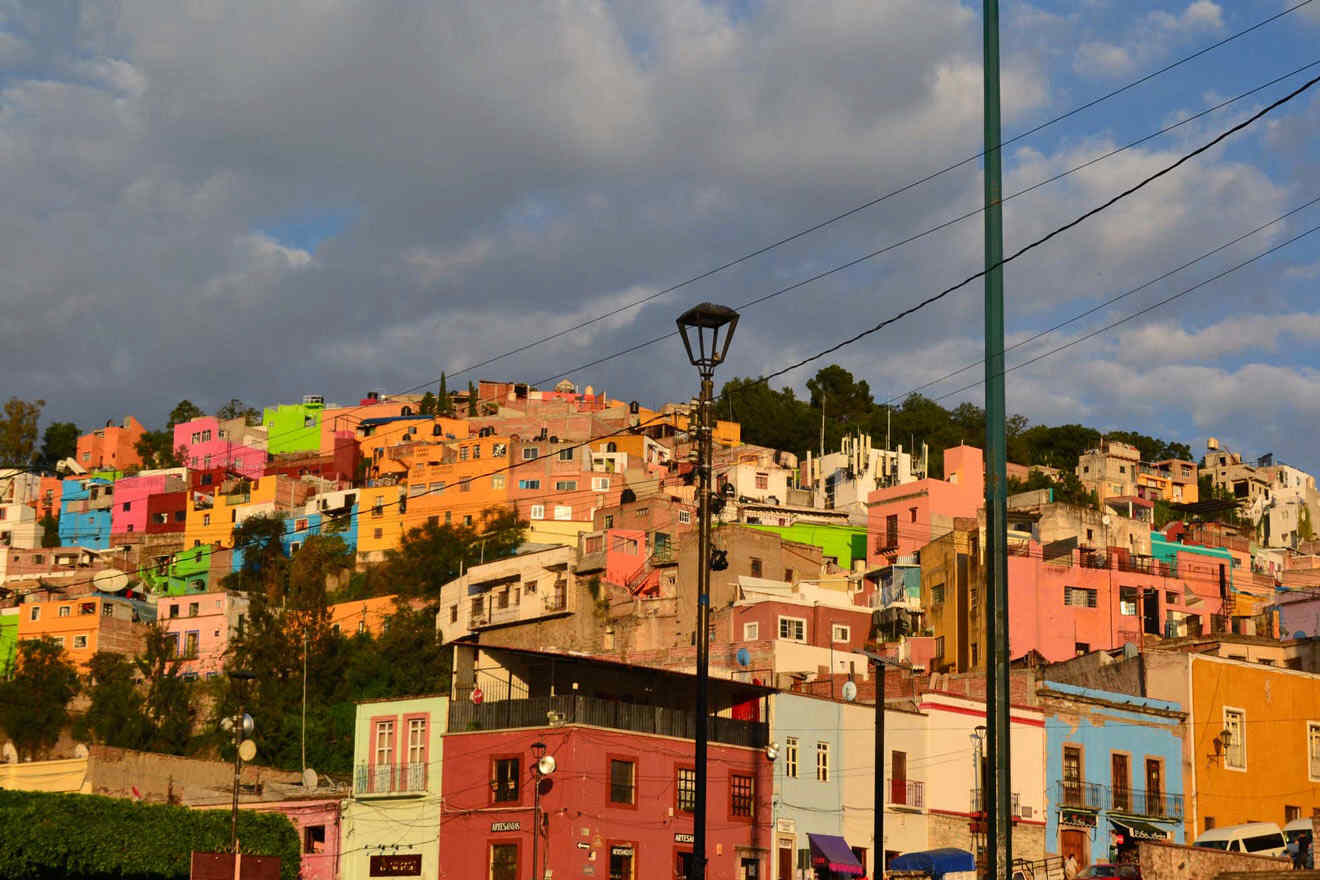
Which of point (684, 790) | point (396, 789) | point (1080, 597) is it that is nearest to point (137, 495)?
point (1080, 597)

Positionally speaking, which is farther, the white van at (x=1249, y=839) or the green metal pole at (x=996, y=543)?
the white van at (x=1249, y=839)

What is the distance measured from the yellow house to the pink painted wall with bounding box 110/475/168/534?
92013 mm

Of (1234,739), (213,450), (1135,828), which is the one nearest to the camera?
(1135,828)

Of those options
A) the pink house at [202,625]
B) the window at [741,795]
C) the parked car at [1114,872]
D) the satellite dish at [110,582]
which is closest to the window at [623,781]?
the window at [741,795]

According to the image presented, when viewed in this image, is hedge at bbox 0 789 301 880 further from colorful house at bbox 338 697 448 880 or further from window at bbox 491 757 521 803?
window at bbox 491 757 521 803

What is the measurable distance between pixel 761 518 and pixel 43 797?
58.5m

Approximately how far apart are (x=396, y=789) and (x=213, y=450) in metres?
98.4

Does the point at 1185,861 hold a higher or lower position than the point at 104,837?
higher

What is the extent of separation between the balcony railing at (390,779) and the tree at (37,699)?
48.1 metres

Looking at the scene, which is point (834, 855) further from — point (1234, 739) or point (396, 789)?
point (1234, 739)

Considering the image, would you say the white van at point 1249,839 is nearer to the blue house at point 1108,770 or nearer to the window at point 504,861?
the blue house at point 1108,770

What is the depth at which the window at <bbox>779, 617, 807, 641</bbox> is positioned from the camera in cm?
7175

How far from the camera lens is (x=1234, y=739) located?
57344 millimetres

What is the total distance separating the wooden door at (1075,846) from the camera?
54.2 meters
